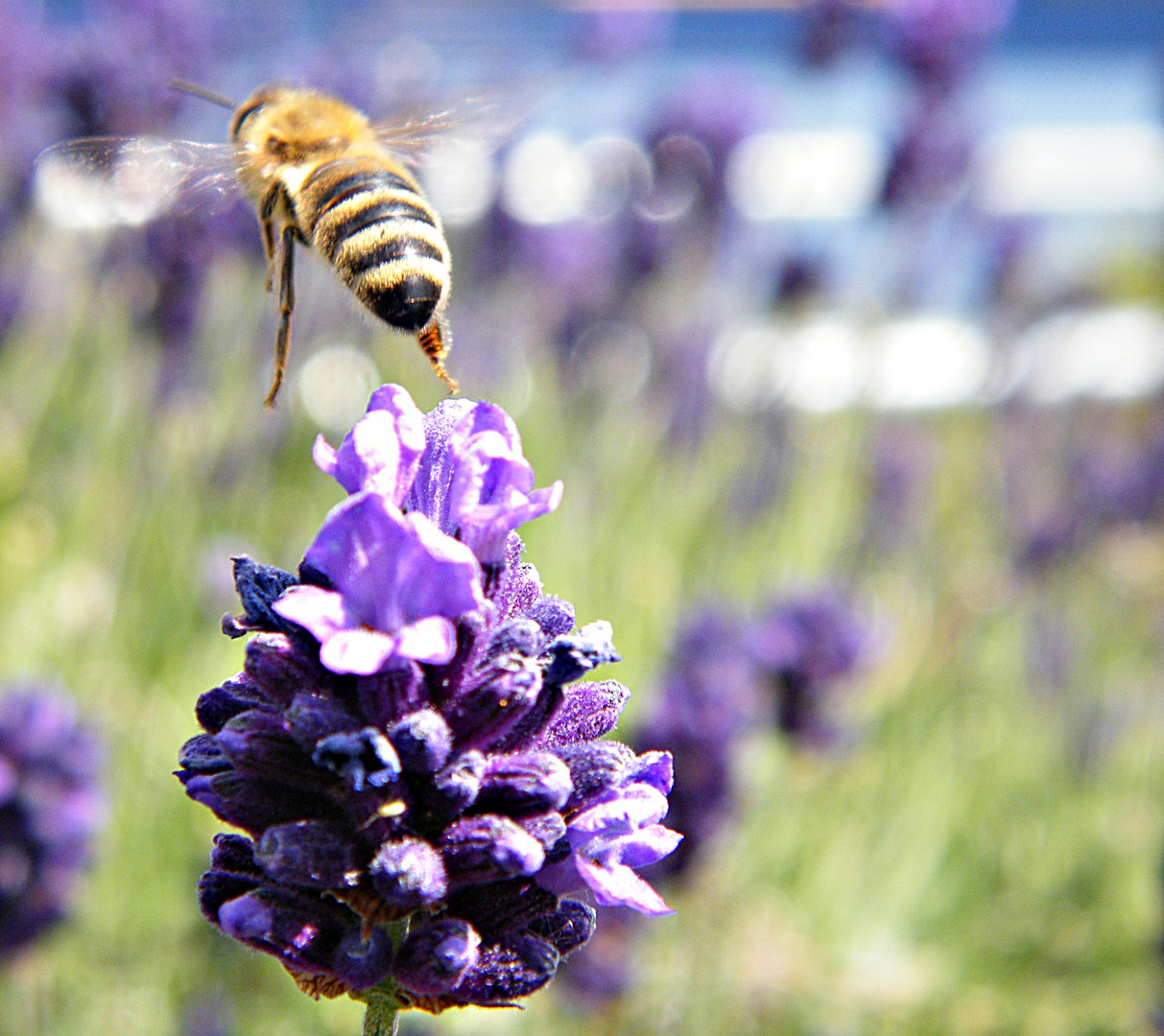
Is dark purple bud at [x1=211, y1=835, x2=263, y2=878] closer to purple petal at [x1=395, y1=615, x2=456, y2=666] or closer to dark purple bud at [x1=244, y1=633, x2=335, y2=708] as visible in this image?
dark purple bud at [x1=244, y1=633, x2=335, y2=708]

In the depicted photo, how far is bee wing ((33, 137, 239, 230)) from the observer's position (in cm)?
147

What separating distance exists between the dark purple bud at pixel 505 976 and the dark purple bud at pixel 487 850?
0.25ft

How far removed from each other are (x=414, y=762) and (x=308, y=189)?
38.3 inches

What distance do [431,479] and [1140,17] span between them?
12.7m

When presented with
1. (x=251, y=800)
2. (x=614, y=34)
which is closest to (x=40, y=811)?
(x=251, y=800)

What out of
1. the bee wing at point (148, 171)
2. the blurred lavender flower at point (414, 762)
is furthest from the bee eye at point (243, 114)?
the blurred lavender flower at point (414, 762)

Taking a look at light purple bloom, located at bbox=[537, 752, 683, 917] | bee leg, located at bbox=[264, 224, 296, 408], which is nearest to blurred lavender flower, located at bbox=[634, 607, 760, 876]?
bee leg, located at bbox=[264, 224, 296, 408]

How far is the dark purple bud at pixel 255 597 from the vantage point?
2.66 feet

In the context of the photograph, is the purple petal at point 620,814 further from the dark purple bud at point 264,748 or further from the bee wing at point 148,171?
the bee wing at point 148,171

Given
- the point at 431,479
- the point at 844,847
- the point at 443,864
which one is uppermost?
the point at 844,847

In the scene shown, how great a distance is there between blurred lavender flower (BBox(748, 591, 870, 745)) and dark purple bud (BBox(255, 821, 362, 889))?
1.93 metres

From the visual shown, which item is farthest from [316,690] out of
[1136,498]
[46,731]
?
[1136,498]

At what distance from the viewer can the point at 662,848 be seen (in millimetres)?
792

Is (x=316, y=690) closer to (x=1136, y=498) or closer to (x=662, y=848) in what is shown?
(x=662, y=848)
